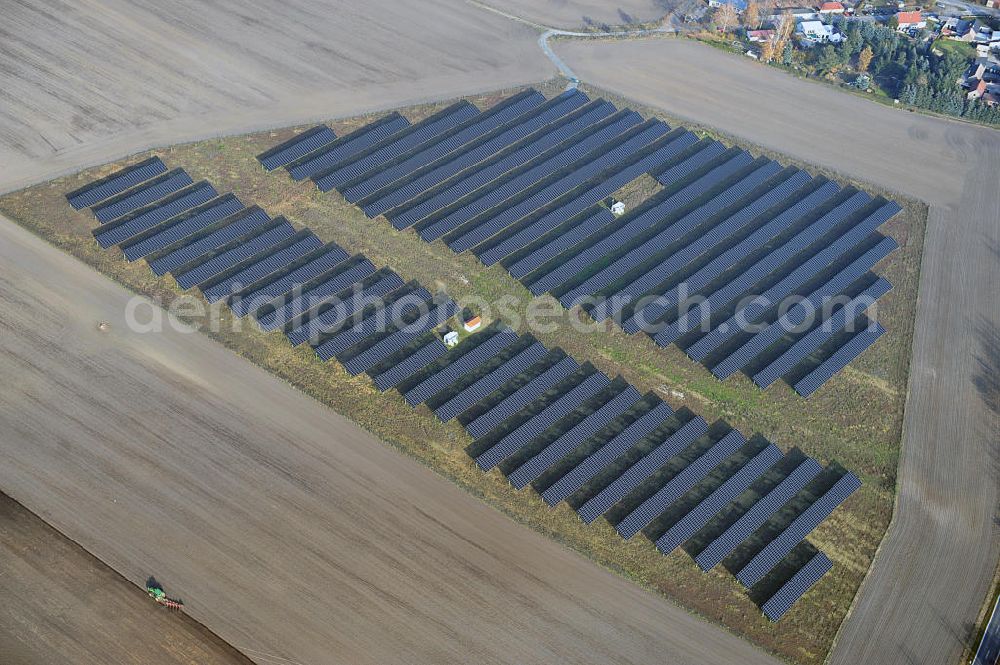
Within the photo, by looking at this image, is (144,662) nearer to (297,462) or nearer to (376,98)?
(297,462)

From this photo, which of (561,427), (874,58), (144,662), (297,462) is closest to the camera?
(144,662)

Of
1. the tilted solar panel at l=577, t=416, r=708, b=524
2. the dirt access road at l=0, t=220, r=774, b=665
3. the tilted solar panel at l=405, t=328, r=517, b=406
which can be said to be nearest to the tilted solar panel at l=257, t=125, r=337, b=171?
the dirt access road at l=0, t=220, r=774, b=665

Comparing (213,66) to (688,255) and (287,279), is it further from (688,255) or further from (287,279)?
(688,255)

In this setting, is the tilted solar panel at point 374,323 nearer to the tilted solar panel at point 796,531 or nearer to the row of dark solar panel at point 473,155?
the row of dark solar panel at point 473,155

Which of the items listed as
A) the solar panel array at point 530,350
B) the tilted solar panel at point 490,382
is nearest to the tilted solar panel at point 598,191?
the solar panel array at point 530,350

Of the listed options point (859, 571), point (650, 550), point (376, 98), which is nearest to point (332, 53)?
point (376, 98)

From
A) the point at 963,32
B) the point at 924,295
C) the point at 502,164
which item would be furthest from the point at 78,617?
the point at 963,32
